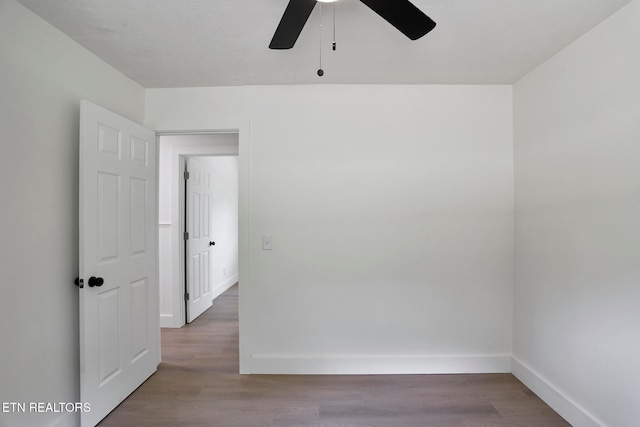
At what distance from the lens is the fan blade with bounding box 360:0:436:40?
120 centimetres

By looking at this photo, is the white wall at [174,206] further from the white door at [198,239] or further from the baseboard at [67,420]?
the baseboard at [67,420]

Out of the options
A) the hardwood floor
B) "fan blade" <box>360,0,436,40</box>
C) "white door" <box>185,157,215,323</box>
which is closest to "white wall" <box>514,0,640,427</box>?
the hardwood floor

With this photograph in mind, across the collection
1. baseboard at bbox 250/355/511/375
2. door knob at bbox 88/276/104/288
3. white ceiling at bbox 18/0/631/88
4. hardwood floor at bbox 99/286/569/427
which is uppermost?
white ceiling at bbox 18/0/631/88

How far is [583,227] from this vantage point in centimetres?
188

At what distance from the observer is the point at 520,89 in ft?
8.04

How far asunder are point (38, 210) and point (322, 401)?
2.06m

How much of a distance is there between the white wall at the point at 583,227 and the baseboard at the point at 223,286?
393 centimetres

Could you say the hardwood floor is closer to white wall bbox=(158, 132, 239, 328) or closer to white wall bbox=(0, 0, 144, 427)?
white wall bbox=(0, 0, 144, 427)

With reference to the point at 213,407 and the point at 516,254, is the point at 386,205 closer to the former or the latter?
the point at 516,254

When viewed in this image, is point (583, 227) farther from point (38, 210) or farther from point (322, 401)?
point (38, 210)

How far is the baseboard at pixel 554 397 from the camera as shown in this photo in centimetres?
186

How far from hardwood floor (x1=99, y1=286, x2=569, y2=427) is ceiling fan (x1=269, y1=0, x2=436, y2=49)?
7.08 feet

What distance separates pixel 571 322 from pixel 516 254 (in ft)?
2.13

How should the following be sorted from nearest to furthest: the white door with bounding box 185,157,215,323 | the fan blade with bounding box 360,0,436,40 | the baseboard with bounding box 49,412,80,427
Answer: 1. the fan blade with bounding box 360,0,436,40
2. the baseboard with bounding box 49,412,80,427
3. the white door with bounding box 185,157,215,323
